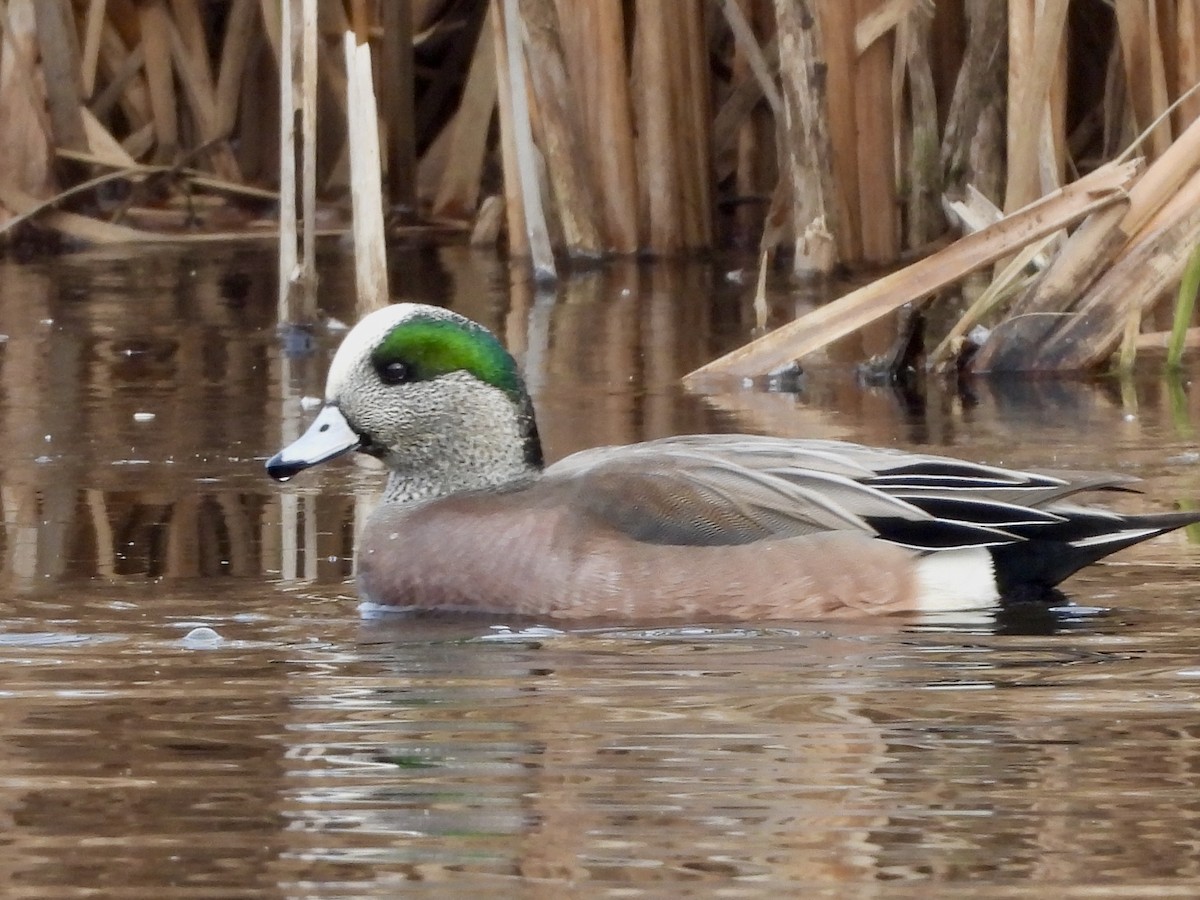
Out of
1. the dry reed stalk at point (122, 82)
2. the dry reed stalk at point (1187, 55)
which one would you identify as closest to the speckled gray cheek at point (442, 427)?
the dry reed stalk at point (1187, 55)

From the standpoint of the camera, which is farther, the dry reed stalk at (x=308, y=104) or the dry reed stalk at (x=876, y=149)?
the dry reed stalk at (x=876, y=149)

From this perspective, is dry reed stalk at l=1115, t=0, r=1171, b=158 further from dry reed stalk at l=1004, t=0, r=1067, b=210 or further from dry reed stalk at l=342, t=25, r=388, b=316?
dry reed stalk at l=342, t=25, r=388, b=316

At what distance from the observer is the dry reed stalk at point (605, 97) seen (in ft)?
30.9

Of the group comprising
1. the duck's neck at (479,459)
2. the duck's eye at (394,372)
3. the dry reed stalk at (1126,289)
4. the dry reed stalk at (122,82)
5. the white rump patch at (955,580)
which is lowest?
the white rump patch at (955,580)

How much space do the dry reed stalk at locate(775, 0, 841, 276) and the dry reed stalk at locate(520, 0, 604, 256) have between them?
97cm

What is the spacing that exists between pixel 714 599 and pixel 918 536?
0.37m

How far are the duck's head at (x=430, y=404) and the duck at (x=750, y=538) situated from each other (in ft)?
0.63

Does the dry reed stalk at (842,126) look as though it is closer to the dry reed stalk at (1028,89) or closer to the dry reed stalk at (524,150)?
the dry reed stalk at (524,150)

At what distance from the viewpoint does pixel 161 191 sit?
11.6 m

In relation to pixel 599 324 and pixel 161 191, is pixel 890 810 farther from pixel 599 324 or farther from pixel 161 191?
pixel 161 191

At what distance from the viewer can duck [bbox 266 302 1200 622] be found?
4156 mm

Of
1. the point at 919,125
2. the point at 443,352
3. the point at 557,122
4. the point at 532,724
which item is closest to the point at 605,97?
the point at 557,122

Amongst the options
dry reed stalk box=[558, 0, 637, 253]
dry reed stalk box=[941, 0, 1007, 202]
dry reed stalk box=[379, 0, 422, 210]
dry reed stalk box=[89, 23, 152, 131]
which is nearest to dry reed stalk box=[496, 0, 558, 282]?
dry reed stalk box=[558, 0, 637, 253]

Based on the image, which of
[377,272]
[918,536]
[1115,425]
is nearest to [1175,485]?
[1115,425]
